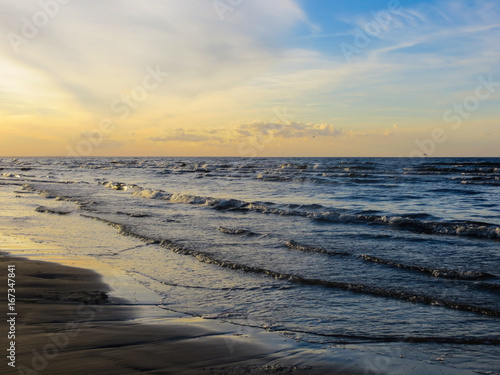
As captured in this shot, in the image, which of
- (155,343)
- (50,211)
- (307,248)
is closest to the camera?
(155,343)

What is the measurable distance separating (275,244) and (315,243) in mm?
1140

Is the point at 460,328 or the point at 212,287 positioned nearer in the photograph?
the point at 460,328

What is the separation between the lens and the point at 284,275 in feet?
26.3

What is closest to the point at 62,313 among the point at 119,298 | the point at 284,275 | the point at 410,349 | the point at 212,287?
the point at 119,298

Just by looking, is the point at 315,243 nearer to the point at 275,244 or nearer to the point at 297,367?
the point at 275,244

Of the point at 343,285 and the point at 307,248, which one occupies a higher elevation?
the point at 307,248

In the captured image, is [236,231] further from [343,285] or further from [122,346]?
[122,346]

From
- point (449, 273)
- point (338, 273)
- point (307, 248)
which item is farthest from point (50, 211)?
point (449, 273)

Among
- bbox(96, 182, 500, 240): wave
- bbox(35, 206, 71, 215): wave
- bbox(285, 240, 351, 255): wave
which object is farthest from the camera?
bbox(35, 206, 71, 215): wave

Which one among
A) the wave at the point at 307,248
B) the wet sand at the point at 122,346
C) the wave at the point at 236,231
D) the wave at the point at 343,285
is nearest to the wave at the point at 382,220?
the wave at the point at 236,231

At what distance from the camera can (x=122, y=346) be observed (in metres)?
4.66

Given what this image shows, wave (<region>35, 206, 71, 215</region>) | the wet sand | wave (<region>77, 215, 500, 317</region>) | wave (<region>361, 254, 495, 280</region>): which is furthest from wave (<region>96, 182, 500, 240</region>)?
the wet sand

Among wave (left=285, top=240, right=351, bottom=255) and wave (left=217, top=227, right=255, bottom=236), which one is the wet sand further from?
wave (left=217, top=227, right=255, bottom=236)

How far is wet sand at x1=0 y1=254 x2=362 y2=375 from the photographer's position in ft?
13.6
